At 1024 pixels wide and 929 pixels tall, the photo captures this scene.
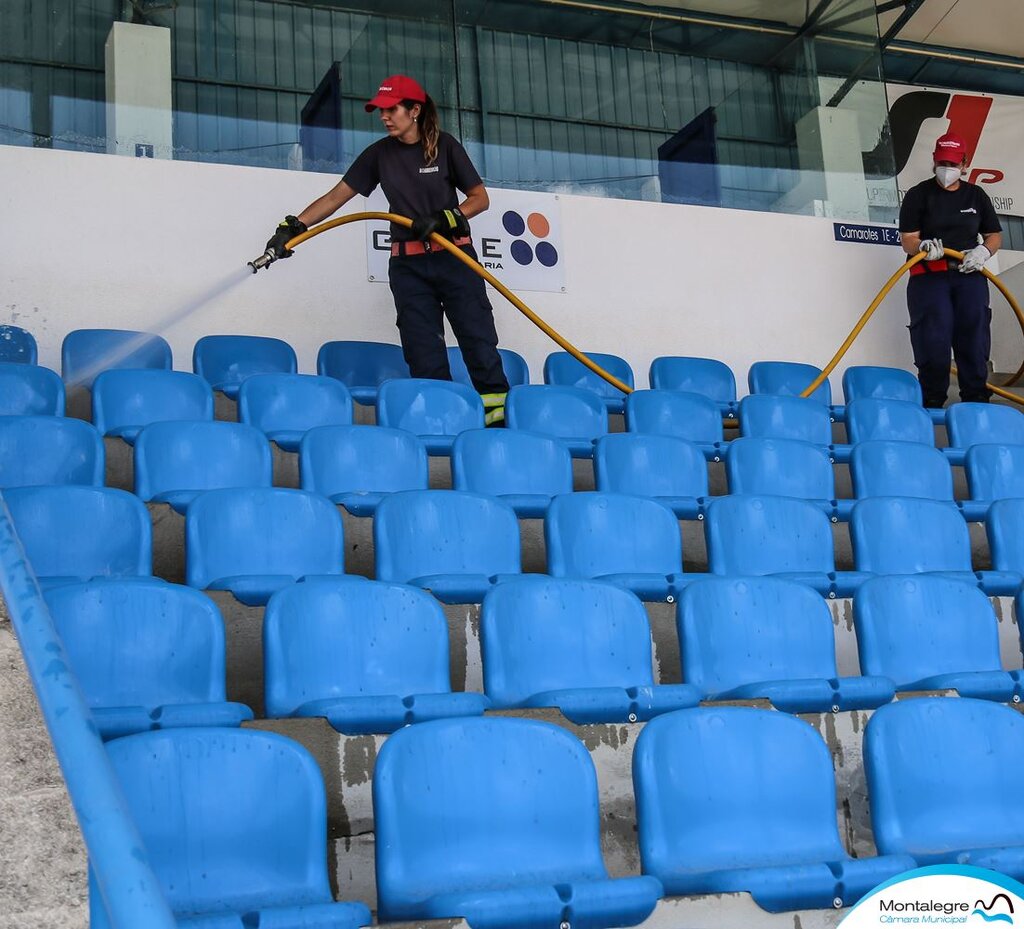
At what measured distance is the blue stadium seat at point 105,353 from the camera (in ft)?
15.8

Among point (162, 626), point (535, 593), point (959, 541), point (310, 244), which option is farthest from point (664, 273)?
point (162, 626)

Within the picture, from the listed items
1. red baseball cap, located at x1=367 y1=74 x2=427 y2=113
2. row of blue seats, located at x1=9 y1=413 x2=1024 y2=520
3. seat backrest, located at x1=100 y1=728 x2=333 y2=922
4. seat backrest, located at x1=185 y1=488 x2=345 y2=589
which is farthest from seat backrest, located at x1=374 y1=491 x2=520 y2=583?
red baseball cap, located at x1=367 y1=74 x2=427 y2=113

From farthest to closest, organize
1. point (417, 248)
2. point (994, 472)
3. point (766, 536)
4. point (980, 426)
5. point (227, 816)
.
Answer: point (980, 426) → point (417, 248) → point (994, 472) → point (766, 536) → point (227, 816)

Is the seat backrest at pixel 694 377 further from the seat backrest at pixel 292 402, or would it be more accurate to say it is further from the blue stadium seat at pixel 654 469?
the seat backrest at pixel 292 402

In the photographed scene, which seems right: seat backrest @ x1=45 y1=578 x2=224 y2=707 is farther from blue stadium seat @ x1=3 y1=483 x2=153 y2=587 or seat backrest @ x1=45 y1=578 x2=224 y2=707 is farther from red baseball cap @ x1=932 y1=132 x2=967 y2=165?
red baseball cap @ x1=932 y1=132 x2=967 y2=165

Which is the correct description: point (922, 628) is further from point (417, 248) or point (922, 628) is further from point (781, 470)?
point (417, 248)

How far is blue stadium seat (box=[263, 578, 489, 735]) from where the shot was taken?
257cm

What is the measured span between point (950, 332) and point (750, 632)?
11.9 ft

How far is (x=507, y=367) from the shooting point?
5656 mm

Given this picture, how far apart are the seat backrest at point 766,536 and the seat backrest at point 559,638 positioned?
848 mm

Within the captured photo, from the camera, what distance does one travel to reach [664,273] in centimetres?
660

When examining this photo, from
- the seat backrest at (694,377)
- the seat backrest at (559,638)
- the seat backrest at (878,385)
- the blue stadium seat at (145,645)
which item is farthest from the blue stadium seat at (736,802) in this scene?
the seat backrest at (878,385)

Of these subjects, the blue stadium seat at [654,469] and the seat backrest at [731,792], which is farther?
the blue stadium seat at [654,469]

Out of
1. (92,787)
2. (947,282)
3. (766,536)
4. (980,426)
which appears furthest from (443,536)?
(947,282)
